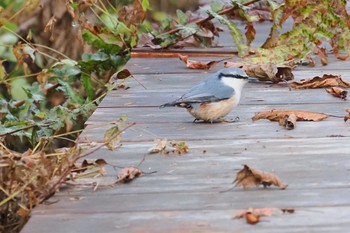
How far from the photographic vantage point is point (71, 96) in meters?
5.39

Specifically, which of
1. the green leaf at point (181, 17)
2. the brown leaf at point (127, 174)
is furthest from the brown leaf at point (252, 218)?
the green leaf at point (181, 17)

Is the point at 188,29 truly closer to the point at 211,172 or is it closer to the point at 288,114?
the point at 288,114

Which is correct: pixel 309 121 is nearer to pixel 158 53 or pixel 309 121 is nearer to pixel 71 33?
pixel 158 53

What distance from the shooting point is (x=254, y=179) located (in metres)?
2.85

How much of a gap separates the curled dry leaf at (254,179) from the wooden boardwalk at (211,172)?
0.02 meters

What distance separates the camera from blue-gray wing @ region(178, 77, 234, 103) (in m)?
3.99

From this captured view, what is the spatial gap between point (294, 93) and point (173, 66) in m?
1.05

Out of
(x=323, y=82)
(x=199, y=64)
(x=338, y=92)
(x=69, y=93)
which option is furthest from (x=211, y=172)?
(x=69, y=93)

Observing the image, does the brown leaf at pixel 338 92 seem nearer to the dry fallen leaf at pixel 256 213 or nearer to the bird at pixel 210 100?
the bird at pixel 210 100

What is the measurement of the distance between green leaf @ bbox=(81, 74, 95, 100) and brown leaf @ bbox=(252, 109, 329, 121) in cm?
156

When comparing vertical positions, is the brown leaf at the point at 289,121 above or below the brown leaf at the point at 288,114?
below

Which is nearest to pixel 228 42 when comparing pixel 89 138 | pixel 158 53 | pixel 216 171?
pixel 158 53

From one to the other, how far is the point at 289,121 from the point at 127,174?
1.04m

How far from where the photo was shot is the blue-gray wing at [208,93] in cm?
399
